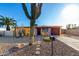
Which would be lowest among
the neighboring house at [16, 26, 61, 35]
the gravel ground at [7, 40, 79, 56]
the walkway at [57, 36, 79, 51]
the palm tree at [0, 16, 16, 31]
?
the gravel ground at [7, 40, 79, 56]

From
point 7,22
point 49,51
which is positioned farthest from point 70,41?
point 7,22

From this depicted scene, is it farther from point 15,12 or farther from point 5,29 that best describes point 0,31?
point 15,12

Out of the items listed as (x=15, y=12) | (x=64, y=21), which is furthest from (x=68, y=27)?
(x=15, y=12)

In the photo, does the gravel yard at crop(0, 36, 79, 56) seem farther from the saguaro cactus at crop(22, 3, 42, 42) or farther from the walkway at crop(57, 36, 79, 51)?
the saguaro cactus at crop(22, 3, 42, 42)

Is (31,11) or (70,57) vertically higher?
(31,11)

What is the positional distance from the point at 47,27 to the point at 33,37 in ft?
0.62

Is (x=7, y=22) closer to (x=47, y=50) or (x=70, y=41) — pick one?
(x=47, y=50)

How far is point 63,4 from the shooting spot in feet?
10.7

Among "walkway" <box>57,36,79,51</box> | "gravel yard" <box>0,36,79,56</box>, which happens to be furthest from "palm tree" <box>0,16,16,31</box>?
"walkway" <box>57,36,79,51</box>

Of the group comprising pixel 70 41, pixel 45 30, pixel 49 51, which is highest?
pixel 45 30

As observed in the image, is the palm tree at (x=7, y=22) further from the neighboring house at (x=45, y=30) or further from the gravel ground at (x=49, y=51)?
the gravel ground at (x=49, y=51)

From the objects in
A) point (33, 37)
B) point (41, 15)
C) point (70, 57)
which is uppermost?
point (41, 15)

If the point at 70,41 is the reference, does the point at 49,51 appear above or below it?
below

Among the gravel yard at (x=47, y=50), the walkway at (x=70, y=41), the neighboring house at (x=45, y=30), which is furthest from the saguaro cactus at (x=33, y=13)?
the walkway at (x=70, y=41)
